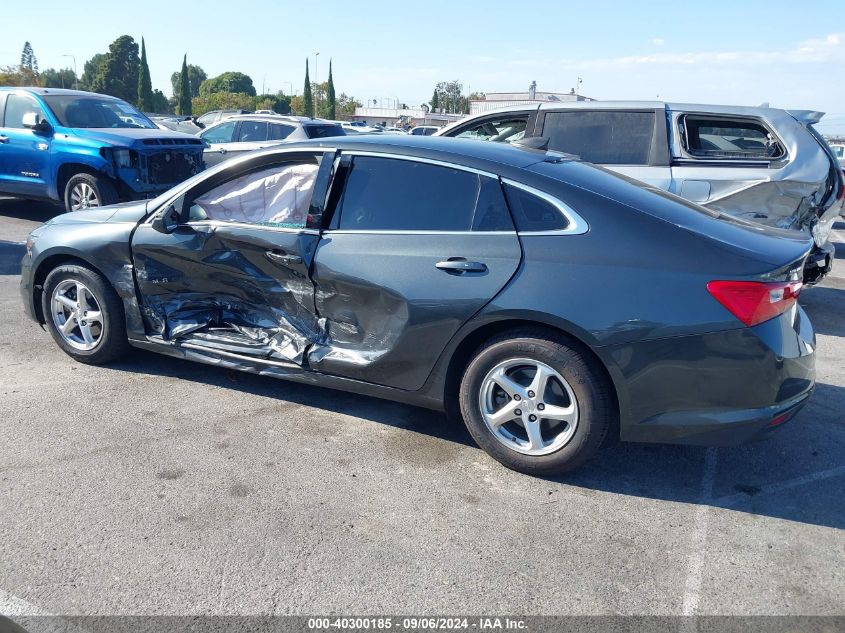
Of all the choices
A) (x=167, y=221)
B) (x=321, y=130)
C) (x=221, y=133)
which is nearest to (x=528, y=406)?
(x=167, y=221)

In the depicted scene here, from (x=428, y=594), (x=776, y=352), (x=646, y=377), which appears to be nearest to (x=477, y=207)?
(x=646, y=377)

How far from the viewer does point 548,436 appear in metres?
3.73

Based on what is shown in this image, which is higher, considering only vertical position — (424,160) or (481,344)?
(424,160)

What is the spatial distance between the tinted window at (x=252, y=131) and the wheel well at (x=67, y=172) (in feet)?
13.3

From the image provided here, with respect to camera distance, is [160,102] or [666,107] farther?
[160,102]

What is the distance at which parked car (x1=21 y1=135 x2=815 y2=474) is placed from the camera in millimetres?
3410

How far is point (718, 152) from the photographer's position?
716cm

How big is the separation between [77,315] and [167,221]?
1.01 meters

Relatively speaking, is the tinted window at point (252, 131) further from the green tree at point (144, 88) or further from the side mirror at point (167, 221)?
the green tree at point (144, 88)

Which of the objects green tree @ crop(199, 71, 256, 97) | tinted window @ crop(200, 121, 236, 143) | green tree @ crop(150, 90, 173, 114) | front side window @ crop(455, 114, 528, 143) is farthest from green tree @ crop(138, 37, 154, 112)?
front side window @ crop(455, 114, 528, 143)

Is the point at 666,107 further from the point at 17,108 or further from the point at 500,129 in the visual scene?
the point at 17,108

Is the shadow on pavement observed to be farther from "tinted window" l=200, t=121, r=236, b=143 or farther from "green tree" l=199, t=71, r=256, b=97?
"green tree" l=199, t=71, r=256, b=97

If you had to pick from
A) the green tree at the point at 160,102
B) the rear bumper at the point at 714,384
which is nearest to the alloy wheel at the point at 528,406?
the rear bumper at the point at 714,384

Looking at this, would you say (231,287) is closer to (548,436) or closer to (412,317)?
(412,317)
